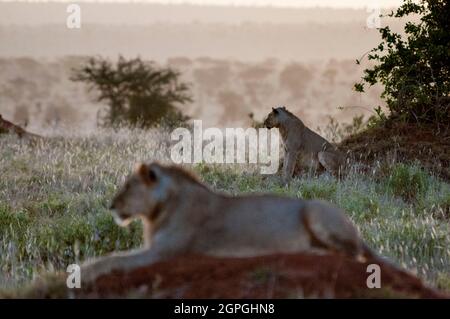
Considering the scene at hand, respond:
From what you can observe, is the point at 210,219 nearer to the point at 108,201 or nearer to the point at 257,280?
the point at 257,280

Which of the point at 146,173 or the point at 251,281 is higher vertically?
the point at 146,173

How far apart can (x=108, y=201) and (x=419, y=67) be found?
754cm

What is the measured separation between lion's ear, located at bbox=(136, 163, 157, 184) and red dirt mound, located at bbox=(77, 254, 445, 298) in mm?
697

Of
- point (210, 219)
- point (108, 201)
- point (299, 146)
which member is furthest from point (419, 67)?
point (210, 219)

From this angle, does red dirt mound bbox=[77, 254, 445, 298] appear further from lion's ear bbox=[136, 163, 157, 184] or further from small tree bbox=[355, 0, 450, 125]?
small tree bbox=[355, 0, 450, 125]

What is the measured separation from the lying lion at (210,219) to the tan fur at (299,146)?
9351 millimetres

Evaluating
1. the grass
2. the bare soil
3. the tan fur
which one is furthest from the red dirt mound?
the tan fur

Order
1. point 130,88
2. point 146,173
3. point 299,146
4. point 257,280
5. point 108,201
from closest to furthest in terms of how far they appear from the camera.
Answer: point 257,280 → point 146,173 → point 108,201 → point 299,146 → point 130,88

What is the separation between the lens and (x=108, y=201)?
12633 millimetres

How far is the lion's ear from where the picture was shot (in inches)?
257

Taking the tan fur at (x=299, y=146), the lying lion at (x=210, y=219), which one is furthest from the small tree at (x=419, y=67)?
the lying lion at (x=210, y=219)

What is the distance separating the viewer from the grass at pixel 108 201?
9719mm

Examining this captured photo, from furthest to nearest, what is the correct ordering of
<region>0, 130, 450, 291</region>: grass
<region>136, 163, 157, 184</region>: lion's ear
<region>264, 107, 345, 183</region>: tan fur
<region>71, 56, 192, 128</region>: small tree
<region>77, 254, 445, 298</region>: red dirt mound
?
<region>71, 56, 192, 128</region>: small tree → <region>264, 107, 345, 183</region>: tan fur → <region>0, 130, 450, 291</region>: grass → <region>136, 163, 157, 184</region>: lion's ear → <region>77, 254, 445, 298</region>: red dirt mound
